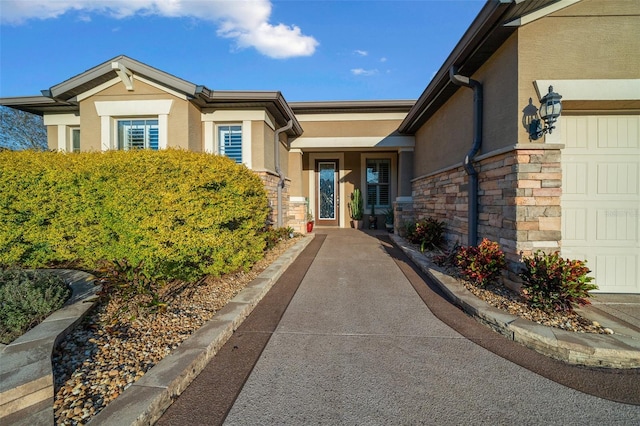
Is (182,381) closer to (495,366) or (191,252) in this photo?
(191,252)

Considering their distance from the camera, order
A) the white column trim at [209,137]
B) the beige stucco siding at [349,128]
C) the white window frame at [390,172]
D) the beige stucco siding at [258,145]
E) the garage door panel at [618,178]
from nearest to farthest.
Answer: the garage door panel at [618,178] < the beige stucco siding at [258,145] < the white column trim at [209,137] < the beige stucco siding at [349,128] < the white window frame at [390,172]

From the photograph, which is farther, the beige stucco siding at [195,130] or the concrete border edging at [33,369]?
the beige stucco siding at [195,130]

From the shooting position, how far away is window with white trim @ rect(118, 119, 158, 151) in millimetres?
7453

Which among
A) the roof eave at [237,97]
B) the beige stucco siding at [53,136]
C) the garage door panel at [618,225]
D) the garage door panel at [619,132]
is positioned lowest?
the garage door panel at [618,225]

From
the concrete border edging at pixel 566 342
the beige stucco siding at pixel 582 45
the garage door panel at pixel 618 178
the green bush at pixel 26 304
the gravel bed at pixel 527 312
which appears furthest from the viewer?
the garage door panel at pixel 618 178

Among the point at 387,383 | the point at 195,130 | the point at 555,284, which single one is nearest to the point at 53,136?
the point at 195,130

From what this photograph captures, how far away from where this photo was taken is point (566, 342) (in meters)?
2.65

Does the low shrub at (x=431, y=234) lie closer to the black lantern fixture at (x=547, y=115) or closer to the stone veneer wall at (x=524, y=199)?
the stone veneer wall at (x=524, y=199)

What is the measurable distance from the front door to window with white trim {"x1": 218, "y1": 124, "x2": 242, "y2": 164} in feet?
16.1

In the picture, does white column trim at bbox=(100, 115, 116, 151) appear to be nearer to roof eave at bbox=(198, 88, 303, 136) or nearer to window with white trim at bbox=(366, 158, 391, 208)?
roof eave at bbox=(198, 88, 303, 136)

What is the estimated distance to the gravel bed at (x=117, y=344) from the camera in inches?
77.6

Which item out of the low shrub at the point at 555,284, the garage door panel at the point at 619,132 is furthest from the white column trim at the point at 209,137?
the garage door panel at the point at 619,132

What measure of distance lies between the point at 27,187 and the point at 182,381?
15.1 ft

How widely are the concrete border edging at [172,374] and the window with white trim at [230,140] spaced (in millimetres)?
5136
